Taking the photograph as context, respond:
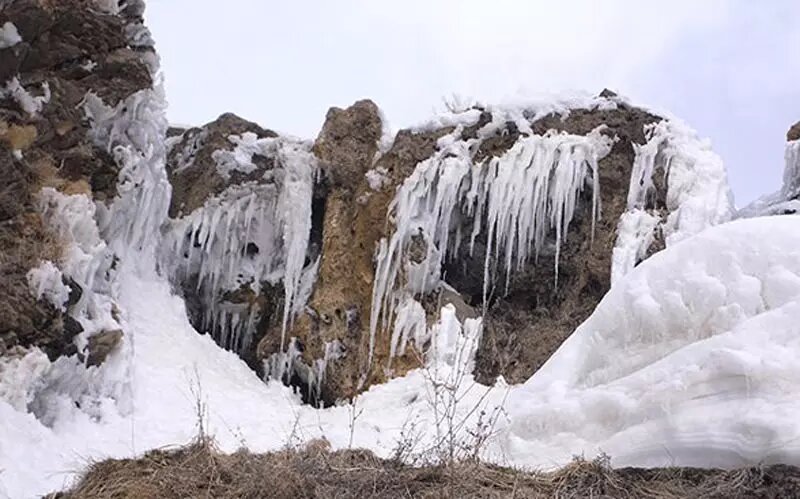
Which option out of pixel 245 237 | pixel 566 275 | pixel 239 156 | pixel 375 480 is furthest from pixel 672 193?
pixel 375 480

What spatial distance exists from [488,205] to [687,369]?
7985 millimetres

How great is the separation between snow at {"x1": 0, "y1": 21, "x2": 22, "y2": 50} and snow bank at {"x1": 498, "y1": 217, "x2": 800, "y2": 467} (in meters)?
6.49

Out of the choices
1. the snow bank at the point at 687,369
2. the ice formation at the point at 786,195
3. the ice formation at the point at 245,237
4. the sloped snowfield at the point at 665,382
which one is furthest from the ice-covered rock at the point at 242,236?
the snow bank at the point at 687,369

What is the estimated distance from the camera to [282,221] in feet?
41.9

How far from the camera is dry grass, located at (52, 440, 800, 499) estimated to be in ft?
12.0

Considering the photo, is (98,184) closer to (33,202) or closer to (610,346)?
(33,202)

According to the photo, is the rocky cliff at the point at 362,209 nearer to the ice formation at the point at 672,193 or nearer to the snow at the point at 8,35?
the ice formation at the point at 672,193

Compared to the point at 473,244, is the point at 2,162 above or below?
below

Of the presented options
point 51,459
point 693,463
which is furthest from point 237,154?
point 693,463

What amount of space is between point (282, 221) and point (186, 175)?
1.73 metres

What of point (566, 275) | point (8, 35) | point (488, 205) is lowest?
point (566, 275)

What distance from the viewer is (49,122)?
29.5ft

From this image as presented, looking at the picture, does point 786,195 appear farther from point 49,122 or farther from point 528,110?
point 49,122

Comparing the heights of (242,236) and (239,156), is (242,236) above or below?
below
